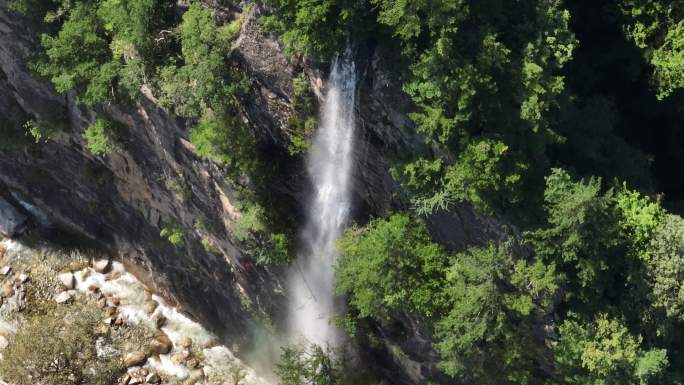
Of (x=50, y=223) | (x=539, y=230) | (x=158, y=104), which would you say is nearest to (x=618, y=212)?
(x=539, y=230)

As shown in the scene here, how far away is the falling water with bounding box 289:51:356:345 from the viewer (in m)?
30.1

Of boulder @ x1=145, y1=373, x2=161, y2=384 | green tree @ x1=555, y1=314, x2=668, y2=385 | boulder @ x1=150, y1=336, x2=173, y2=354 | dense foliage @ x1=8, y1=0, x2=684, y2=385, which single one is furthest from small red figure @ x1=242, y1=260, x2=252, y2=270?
green tree @ x1=555, y1=314, x2=668, y2=385

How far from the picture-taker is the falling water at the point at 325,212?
3009cm

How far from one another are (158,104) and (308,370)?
16.9m

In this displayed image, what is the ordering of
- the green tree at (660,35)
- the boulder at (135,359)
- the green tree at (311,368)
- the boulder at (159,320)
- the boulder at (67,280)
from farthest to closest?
the boulder at (67,280) < the boulder at (159,320) < the boulder at (135,359) < the green tree at (311,368) < the green tree at (660,35)

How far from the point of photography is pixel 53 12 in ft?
122

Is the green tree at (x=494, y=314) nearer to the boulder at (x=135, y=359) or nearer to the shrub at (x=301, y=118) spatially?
the shrub at (x=301, y=118)

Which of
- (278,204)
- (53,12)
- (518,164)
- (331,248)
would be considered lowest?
(518,164)

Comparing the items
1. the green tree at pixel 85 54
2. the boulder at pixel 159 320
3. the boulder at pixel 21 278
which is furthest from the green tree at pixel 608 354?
the boulder at pixel 21 278

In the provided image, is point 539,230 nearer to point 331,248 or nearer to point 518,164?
point 518,164

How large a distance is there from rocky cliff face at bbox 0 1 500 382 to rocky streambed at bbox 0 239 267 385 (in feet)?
5.26

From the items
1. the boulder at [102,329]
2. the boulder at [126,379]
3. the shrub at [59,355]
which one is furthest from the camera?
the boulder at [102,329]

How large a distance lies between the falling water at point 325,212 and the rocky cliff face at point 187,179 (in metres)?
0.67

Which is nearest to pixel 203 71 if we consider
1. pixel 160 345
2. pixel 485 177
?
pixel 485 177
